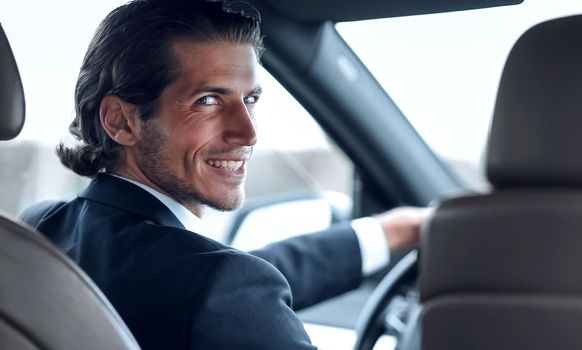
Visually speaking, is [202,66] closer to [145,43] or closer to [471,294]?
[145,43]

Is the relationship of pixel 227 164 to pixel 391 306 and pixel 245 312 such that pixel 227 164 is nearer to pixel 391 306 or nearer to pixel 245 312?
pixel 245 312

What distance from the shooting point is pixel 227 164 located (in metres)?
2.39

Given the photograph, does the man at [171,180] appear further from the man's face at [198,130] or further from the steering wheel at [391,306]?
the steering wheel at [391,306]

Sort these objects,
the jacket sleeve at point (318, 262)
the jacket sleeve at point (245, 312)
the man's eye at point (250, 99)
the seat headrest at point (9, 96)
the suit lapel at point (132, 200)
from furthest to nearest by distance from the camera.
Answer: the jacket sleeve at point (318, 262)
the man's eye at point (250, 99)
the suit lapel at point (132, 200)
the jacket sleeve at point (245, 312)
the seat headrest at point (9, 96)

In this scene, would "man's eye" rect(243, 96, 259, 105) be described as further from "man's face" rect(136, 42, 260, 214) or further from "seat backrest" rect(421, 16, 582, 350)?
"seat backrest" rect(421, 16, 582, 350)

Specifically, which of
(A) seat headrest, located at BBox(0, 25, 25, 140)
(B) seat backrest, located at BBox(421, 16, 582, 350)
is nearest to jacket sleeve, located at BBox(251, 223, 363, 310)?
(B) seat backrest, located at BBox(421, 16, 582, 350)

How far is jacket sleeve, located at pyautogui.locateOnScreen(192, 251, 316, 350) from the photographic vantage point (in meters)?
1.95

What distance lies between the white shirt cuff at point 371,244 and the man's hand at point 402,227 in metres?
0.01

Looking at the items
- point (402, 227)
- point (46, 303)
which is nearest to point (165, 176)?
point (402, 227)

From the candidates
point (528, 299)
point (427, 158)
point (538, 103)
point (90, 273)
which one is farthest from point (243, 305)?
point (427, 158)

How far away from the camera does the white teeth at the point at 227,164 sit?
7.78 ft

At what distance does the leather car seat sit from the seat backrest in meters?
0.62

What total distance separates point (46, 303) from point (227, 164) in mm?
884

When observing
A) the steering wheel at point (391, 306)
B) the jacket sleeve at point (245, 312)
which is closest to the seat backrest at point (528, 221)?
the jacket sleeve at point (245, 312)
